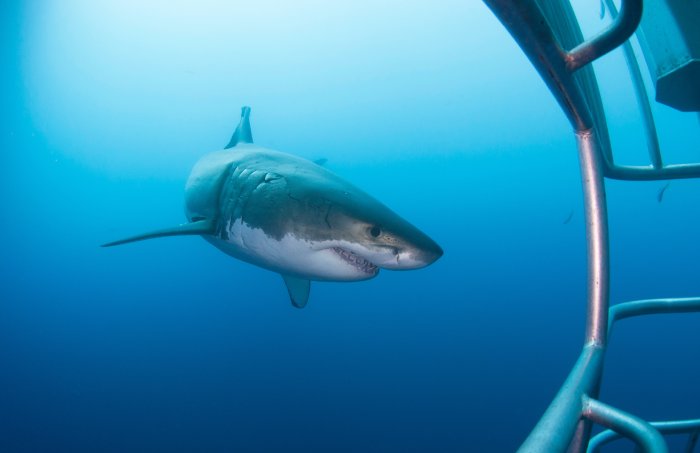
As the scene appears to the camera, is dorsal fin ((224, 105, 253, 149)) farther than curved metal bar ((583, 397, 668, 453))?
Yes

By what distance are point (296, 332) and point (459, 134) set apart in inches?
2247

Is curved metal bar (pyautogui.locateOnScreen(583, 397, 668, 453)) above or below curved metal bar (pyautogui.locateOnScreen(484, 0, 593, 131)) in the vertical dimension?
below

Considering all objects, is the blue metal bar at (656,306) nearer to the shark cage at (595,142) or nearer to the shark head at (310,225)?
the shark cage at (595,142)

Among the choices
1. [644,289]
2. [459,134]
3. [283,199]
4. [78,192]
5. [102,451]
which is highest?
[459,134]

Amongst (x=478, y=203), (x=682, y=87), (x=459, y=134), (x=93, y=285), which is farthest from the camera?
(x=459, y=134)

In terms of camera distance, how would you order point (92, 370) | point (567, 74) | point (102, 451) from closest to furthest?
point (567, 74), point (102, 451), point (92, 370)

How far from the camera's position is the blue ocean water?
14.8m

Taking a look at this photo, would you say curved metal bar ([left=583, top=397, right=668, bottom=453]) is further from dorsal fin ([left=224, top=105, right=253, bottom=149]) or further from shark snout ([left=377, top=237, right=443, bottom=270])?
dorsal fin ([left=224, top=105, right=253, bottom=149])

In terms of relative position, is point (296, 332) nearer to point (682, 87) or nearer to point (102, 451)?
point (102, 451)

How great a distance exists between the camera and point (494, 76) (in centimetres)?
6425

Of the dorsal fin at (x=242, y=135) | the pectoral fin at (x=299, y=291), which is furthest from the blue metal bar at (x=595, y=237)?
the dorsal fin at (x=242, y=135)

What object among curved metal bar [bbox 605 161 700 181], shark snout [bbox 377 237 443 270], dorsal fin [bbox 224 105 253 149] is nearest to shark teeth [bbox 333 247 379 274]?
shark snout [bbox 377 237 443 270]

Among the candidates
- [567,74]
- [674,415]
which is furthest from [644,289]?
[567,74]

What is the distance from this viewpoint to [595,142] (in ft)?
2.72
